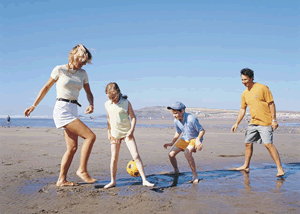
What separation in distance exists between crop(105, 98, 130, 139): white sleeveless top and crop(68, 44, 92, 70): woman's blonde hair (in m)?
0.88

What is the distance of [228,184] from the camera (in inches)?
180

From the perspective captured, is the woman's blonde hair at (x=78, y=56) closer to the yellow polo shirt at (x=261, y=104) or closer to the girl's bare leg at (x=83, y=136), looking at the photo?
the girl's bare leg at (x=83, y=136)

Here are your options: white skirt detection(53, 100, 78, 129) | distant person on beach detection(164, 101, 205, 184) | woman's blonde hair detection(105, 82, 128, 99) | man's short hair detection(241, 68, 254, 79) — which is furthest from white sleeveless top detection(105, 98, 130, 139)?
man's short hair detection(241, 68, 254, 79)

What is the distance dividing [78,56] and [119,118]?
1.25m

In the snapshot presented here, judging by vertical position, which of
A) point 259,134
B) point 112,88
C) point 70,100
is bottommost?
point 259,134

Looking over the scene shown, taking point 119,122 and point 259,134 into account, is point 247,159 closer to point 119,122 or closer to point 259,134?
point 259,134

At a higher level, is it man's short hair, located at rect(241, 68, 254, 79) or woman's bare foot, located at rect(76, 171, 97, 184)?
man's short hair, located at rect(241, 68, 254, 79)

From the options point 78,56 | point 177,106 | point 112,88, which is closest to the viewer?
point 78,56

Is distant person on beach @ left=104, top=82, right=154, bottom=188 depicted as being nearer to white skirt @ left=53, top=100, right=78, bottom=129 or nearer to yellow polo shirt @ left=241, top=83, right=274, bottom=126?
white skirt @ left=53, top=100, right=78, bottom=129

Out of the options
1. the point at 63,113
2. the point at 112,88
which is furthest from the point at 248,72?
the point at 63,113

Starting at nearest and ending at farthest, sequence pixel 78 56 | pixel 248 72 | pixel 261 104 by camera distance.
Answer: pixel 78 56
pixel 261 104
pixel 248 72

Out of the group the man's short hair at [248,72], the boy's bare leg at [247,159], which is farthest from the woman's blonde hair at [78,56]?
the boy's bare leg at [247,159]

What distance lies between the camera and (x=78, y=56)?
4289mm

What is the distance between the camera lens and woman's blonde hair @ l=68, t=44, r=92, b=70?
14.1ft
